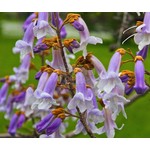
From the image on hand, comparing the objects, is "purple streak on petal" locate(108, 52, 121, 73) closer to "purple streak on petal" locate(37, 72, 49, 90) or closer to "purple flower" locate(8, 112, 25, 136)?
"purple streak on petal" locate(37, 72, 49, 90)

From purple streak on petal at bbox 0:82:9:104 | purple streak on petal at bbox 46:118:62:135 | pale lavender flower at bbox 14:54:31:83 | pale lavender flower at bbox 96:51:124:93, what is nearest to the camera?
pale lavender flower at bbox 96:51:124:93

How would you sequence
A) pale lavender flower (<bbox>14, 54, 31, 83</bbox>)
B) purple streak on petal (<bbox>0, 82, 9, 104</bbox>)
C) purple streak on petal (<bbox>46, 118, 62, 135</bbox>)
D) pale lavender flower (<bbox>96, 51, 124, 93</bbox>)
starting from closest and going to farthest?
1. pale lavender flower (<bbox>96, 51, 124, 93</bbox>)
2. purple streak on petal (<bbox>46, 118, 62, 135</bbox>)
3. pale lavender flower (<bbox>14, 54, 31, 83</bbox>)
4. purple streak on petal (<bbox>0, 82, 9, 104</bbox>)

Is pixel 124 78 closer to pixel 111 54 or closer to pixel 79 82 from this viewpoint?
pixel 79 82

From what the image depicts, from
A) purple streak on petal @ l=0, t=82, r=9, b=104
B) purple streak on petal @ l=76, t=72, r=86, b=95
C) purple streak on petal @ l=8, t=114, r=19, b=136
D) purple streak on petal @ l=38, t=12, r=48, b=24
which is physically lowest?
purple streak on petal @ l=8, t=114, r=19, b=136

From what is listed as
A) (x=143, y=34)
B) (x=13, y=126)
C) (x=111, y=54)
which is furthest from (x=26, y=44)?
(x=111, y=54)

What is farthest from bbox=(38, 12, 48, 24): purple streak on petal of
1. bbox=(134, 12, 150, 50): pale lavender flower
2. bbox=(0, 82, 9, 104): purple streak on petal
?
bbox=(0, 82, 9, 104): purple streak on petal

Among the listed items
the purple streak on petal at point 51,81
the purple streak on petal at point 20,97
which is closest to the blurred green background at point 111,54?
the purple streak on petal at point 51,81
